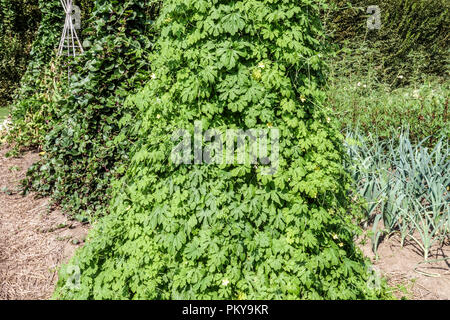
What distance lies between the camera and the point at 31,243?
9.37 feet

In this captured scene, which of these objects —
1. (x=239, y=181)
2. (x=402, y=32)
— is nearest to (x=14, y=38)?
(x=239, y=181)

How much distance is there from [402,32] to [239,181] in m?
8.90

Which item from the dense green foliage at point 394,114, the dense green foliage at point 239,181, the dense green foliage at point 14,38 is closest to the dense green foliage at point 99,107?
Result: the dense green foliage at point 239,181

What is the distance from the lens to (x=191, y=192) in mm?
1824

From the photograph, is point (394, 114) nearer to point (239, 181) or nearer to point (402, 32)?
point (239, 181)

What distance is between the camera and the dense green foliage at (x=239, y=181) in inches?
67.4

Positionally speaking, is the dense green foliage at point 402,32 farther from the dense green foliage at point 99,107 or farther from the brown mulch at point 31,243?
the brown mulch at point 31,243

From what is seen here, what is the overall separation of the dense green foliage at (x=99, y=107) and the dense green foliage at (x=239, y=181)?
1.30 m

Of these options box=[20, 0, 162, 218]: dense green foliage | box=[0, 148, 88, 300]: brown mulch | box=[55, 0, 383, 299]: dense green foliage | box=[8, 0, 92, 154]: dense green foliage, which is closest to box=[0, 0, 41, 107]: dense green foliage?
box=[8, 0, 92, 154]: dense green foliage

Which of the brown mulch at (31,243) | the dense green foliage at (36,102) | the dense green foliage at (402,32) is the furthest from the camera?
the dense green foliage at (402,32)

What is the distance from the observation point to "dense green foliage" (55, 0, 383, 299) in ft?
5.62

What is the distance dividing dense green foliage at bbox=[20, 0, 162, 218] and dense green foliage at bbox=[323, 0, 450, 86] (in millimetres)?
6441
